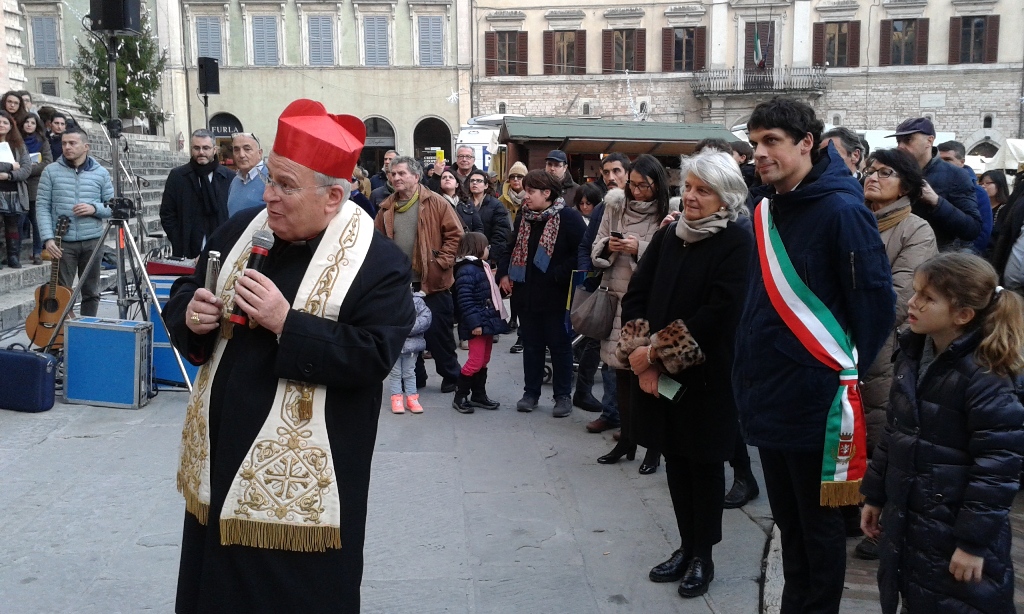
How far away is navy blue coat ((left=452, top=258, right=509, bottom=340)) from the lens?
6711mm

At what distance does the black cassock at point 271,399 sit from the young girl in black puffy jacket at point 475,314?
4.21 meters

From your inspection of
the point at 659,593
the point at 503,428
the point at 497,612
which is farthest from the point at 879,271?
the point at 503,428

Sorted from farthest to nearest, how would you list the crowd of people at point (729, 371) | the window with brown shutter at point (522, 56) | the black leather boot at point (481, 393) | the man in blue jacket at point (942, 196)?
the window with brown shutter at point (522, 56)
the black leather boot at point (481, 393)
the man in blue jacket at point (942, 196)
the crowd of people at point (729, 371)

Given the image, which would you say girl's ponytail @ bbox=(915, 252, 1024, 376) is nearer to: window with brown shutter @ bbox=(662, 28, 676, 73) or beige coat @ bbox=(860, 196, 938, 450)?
→ beige coat @ bbox=(860, 196, 938, 450)

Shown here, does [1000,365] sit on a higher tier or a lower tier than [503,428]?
higher

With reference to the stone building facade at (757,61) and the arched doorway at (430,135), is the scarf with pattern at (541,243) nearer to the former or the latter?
the stone building facade at (757,61)

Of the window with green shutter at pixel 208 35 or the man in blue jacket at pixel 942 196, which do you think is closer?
the man in blue jacket at pixel 942 196

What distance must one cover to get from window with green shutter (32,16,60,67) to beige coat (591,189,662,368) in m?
38.1

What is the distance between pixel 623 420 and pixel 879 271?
186cm

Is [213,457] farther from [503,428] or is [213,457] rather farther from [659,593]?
[503,428]

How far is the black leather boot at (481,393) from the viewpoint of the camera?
6.84 meters

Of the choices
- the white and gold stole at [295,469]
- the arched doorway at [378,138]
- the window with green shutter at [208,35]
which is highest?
the window with green shutter at [208,35]

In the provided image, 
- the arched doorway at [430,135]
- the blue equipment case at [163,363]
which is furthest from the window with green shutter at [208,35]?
the blue equipment case at [163,363]

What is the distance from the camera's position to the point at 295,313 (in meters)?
2.26
